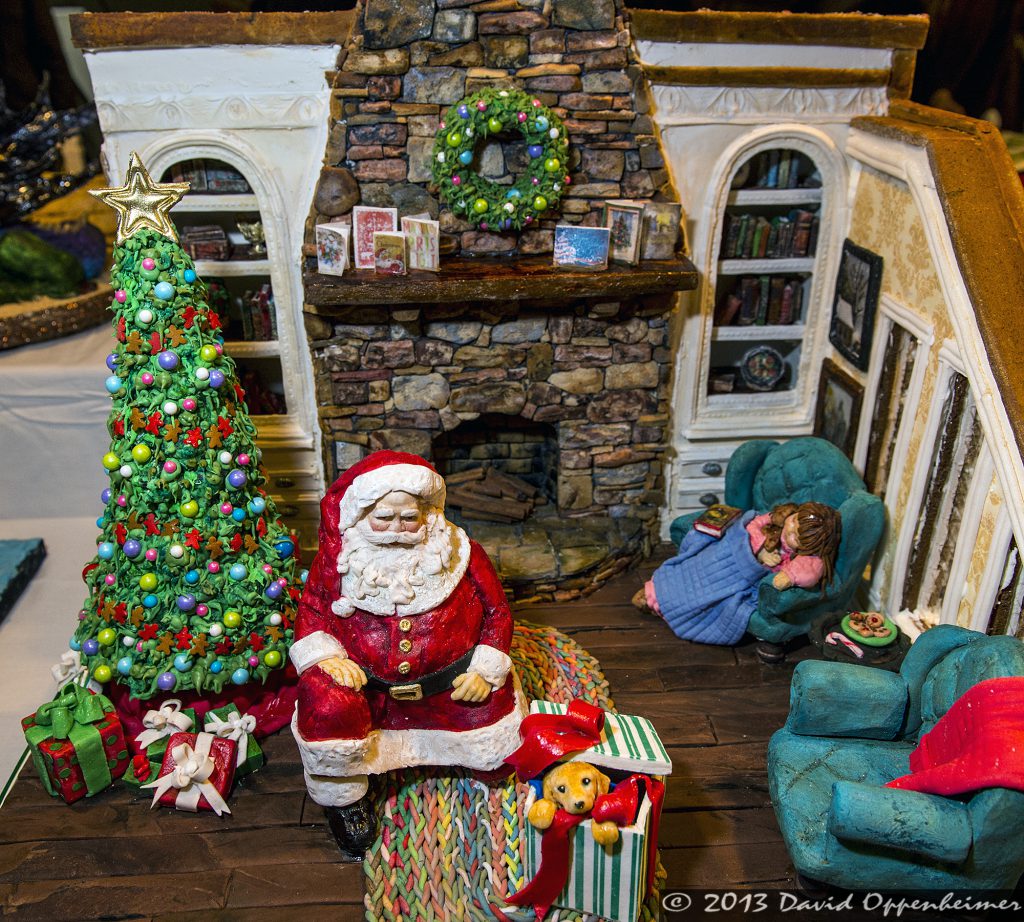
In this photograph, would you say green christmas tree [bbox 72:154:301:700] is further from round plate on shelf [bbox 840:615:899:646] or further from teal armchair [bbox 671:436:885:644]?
round plate on shelf [bbox 840:615:899:646]

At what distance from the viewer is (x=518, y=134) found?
4.47m

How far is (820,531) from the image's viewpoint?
427cm

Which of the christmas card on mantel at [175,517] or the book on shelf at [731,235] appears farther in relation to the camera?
the book on shelf at [731,235]

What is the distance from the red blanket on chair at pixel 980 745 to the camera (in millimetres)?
2787

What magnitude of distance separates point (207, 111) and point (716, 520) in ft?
10.0

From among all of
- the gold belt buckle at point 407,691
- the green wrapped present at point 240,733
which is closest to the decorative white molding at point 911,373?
the gold belt buckle at point 407,691

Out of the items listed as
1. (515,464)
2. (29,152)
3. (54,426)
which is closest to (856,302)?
(515,464)

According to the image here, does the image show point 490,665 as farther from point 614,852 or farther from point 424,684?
point 614,852

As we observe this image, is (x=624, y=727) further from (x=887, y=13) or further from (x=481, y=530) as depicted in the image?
(x=887, y=13)

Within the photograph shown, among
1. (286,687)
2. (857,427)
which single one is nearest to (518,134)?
(857,427)

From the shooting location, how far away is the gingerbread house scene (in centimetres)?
324

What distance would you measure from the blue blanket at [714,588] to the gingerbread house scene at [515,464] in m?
0.02

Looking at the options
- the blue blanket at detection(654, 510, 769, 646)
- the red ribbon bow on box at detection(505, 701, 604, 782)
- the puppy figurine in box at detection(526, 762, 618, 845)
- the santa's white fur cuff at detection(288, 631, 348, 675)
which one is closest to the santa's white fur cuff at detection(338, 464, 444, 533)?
the santa's white fur cuff at detection(288, 631, 348, 675)

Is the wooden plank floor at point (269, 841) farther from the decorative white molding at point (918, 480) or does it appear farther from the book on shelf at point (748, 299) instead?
the book on shelf at point (748, 299)
